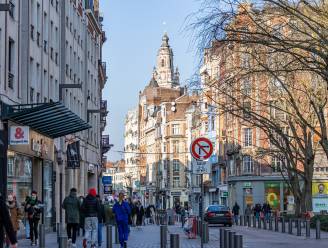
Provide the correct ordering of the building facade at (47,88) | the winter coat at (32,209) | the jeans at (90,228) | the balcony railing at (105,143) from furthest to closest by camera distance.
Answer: the balcony railing at (105,143) < the building facade at (47,88) < the winter coat at (32,209) < the jeans at (90,228)

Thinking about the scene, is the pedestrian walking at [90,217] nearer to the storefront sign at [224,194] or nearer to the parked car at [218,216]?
the parked car at [218,216]

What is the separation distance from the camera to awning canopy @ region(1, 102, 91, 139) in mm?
28141

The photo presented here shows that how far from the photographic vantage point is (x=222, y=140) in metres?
95.8

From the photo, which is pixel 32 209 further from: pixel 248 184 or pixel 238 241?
pixel 248 184

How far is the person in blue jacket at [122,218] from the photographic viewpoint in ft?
78.4

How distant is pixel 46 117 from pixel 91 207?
846cm

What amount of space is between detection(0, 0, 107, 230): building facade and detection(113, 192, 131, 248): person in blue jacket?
194 inches

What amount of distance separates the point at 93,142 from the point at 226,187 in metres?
32.1

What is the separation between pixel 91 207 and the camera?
76.5ft

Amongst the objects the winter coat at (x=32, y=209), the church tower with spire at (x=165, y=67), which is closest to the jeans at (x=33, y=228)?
the winter coat at (x=32, y=209)

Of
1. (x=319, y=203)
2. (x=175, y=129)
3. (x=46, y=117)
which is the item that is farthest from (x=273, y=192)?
(x=175, y=129)

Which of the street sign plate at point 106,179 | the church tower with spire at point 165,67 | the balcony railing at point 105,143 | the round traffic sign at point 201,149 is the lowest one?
the street sign plate at point 106,179

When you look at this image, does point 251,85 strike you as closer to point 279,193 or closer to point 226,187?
point 279,193

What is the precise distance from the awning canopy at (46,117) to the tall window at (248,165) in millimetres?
47866
